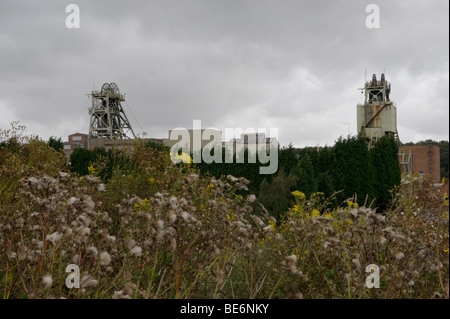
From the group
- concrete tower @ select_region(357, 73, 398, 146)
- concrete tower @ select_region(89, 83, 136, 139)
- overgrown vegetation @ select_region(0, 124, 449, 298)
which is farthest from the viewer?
concrete tower @ select_region(89, 83, 136, 139)

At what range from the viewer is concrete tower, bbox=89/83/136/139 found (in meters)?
47.1

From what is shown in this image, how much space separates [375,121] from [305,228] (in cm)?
2972

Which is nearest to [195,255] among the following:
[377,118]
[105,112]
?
[377,118]

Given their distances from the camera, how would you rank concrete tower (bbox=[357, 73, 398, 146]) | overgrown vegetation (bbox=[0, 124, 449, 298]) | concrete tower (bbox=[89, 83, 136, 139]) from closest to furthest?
overgrown vegetation (bbox=[0, 124, 449, 298]), concrete tower (bbox=[357, 73, 398, 146]), concrete tower (bbox=[89, 83, 136, 139])

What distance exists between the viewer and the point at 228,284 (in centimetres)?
317

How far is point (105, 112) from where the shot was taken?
154 ft

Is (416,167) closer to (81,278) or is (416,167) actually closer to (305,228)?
(305,228)

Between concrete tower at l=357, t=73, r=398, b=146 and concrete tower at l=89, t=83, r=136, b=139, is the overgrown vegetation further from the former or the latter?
concrete tower at l=89, t=83, r=136, b=139

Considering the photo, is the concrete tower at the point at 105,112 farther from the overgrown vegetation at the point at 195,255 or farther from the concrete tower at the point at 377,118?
the overgrown vegetation at the point at 195,255

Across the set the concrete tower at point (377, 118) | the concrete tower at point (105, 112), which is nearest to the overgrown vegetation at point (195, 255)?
the concrete tower at point (377, 118)

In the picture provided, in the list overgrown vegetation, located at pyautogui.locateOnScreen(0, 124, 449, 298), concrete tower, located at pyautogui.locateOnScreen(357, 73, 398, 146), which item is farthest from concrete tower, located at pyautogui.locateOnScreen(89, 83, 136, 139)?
overgrown vegetation, located at pyautogui.locateOnScreen(0, 124, 449, 298)

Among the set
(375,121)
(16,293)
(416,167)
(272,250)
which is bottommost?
(16,293)
